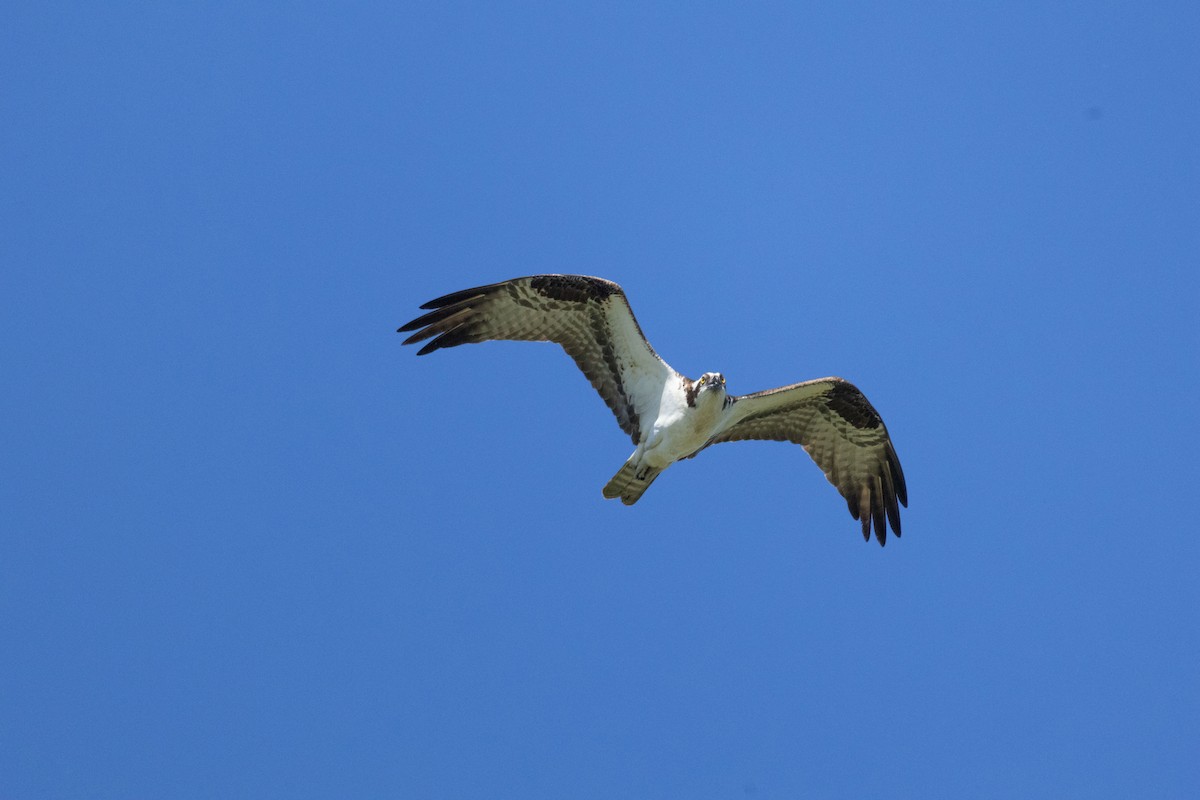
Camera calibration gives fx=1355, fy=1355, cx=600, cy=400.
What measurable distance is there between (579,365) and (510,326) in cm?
96

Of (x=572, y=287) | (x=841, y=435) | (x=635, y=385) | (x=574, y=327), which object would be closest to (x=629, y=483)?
(x=635, y=385)

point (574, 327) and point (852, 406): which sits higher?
point (574, 327)

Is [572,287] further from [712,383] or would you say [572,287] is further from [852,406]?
[852,406]

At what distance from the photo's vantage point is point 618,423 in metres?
16.2

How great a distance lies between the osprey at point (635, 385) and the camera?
15578 mm

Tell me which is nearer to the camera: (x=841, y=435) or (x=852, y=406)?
(x=852, y=406)

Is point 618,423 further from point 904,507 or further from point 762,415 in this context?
point 904,507

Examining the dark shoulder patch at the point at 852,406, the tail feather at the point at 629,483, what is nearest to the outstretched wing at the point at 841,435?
the dark shoulder patch at the point at 852,406

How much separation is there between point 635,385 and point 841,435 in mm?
2828

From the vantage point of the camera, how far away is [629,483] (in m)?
15.7

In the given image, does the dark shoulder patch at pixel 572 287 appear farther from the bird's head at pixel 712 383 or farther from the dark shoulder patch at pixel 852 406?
the dark shoulder patch at pixel 852 406

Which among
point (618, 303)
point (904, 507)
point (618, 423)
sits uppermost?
point (618, 303)

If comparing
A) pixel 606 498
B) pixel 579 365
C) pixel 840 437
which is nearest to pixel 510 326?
pixel 579 365

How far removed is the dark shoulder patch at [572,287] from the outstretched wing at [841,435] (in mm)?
2186
